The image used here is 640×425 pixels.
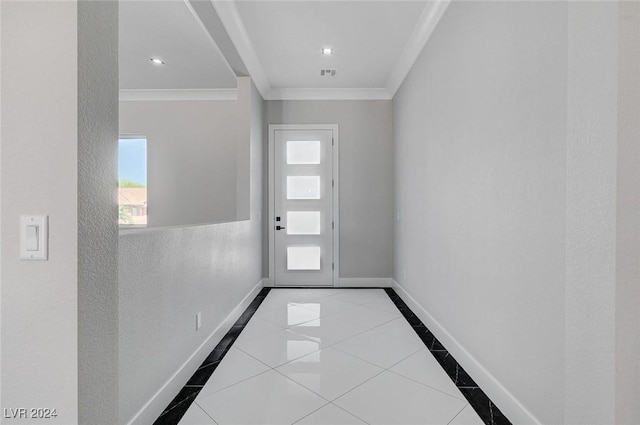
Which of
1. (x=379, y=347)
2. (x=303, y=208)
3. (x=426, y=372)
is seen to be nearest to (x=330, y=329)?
(x=379, y=347)

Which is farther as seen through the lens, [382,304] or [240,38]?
[382,304]

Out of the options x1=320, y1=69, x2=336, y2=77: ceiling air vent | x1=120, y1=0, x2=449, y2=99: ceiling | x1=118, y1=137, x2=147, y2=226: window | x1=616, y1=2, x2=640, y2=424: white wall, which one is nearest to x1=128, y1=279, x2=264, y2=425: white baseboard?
x1=616, y1=2, x2=640, y2=424: white wall

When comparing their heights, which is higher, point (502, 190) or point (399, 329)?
point (502, 190)

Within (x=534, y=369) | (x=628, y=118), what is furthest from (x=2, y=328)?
(x=534, y=369)

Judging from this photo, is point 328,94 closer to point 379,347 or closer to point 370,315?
point 370,315

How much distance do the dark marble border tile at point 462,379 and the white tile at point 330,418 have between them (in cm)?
66

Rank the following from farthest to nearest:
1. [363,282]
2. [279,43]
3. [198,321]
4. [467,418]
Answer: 1. [363,282]
2. [279,43]
3. [198,321]
4. [467,418]

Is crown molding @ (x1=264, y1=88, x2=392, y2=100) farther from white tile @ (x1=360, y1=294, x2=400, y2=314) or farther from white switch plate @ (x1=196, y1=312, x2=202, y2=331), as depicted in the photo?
white switch plate @ (x1=196, y1=312, x2=202, y2=331)

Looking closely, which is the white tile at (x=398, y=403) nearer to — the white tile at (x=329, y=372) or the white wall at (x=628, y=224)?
the white tile at (x=329, y=372)

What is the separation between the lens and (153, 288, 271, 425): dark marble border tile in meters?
1.68

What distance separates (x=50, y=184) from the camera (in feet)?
2.63

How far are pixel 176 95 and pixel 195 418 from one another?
4.29 metres

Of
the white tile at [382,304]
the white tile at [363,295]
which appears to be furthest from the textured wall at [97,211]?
the white tile at [363,295]

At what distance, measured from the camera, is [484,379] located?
1.89m
